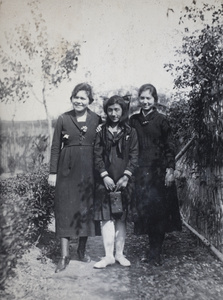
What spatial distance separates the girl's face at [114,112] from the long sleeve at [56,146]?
1.89 feet

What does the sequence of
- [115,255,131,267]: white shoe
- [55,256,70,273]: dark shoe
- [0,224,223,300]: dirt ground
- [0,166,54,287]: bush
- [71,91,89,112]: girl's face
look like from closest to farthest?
[0,166,54,287]: bush, [0,224,223,300]: dirt ground, [55,256,70,273]: dark shoe, [115,255,131,267]: white shoe, [71,91,89,112]: girl's face

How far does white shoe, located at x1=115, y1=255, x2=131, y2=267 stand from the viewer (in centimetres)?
416

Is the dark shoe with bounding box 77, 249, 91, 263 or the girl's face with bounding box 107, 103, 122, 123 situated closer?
the girl's face with bounding box 107, 103, 122, 123

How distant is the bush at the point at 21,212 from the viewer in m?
3.27

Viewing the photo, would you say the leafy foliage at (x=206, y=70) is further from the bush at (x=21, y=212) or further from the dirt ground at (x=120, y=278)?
the bush at (x=21, y=212)

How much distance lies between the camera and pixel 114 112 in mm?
4195

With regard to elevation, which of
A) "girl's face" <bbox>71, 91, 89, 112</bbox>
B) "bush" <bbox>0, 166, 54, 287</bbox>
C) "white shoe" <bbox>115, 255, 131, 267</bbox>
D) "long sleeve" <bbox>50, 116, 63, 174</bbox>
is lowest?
"white shoe" <bbox>115, 255, 131, 267</bbox>

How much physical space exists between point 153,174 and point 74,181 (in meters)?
0.89

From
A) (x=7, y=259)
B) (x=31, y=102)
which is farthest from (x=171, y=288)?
(x=31, y=102)

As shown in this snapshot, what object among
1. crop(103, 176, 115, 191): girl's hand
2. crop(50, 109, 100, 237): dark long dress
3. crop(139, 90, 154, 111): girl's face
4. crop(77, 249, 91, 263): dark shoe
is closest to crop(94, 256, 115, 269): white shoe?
crop(77, 249, 91, 263): dark shoe

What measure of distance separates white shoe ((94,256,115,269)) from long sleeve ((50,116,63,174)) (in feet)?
3.61

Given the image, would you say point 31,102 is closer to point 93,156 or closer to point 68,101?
point 68,101

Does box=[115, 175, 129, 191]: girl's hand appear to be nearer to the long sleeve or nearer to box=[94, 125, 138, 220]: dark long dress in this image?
box=[94, 125, 138, 220]: dark long dress

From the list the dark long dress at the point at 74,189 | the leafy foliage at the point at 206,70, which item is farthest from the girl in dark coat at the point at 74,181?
the leafy foliage at the point at 206,70
